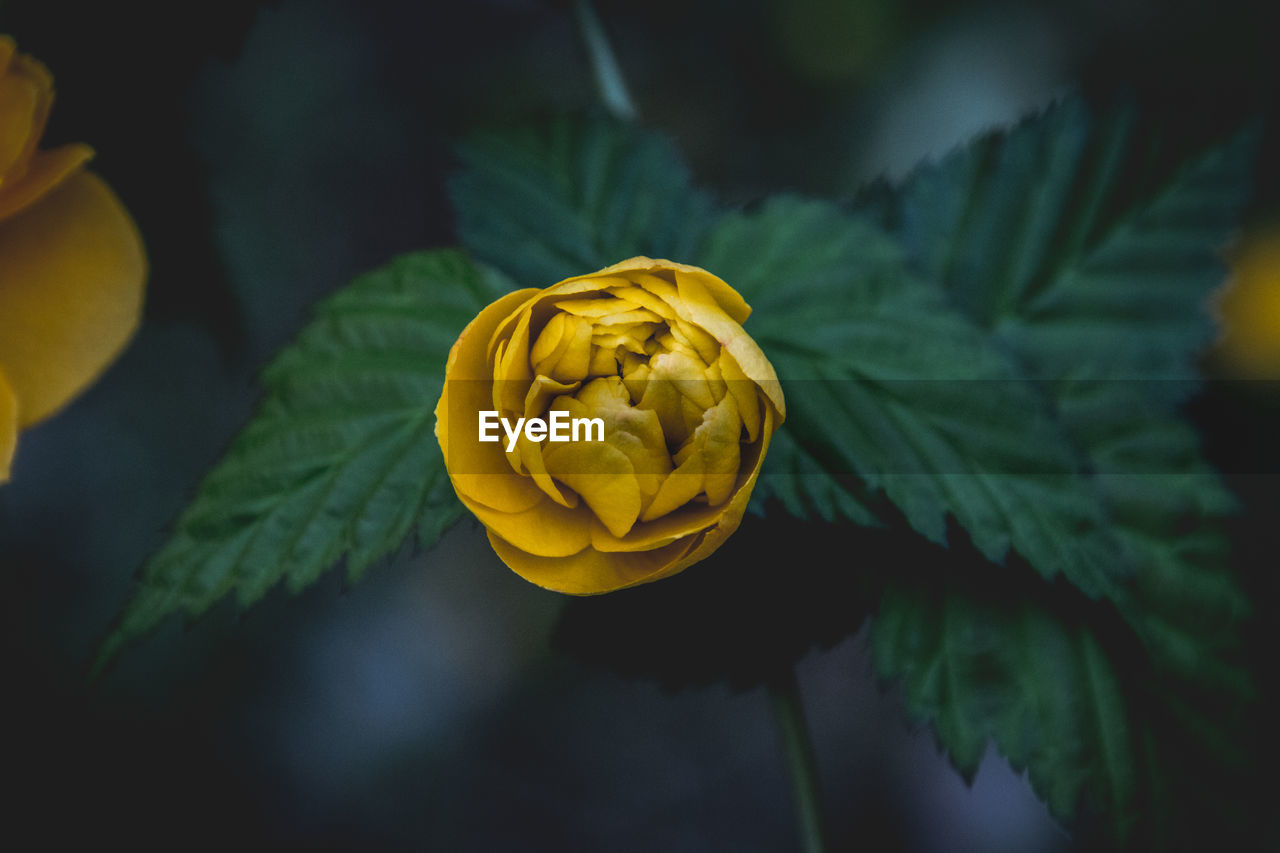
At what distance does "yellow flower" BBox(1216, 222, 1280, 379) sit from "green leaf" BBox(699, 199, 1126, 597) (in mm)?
333

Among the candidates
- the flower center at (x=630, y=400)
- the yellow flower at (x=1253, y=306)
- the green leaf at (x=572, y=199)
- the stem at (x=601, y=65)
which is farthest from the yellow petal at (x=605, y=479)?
the yellow flower at (x=1253, y=306)

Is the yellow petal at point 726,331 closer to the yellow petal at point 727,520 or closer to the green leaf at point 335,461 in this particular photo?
the yellow petal at point 727,520

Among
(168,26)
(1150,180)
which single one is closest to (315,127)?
(168,26)

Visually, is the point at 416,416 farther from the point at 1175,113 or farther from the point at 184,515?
the point at 1175,113

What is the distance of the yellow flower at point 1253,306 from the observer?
576 mm

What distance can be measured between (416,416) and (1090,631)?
0.30m

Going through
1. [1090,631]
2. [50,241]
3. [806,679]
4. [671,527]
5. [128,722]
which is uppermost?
[50,241]

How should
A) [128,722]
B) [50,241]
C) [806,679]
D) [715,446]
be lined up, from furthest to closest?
[806,679]
[128,722]
[50,241]
[715,446]

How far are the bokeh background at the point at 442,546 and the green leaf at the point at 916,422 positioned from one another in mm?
265

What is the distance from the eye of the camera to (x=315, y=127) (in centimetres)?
72

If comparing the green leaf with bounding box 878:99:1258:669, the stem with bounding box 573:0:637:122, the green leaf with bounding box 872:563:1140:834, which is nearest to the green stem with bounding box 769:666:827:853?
the green leaf with bounding box 872:563:1140:834

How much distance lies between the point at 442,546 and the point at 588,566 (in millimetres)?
560

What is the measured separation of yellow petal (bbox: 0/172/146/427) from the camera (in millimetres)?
344

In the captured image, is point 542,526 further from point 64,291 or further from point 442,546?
point 442,546
